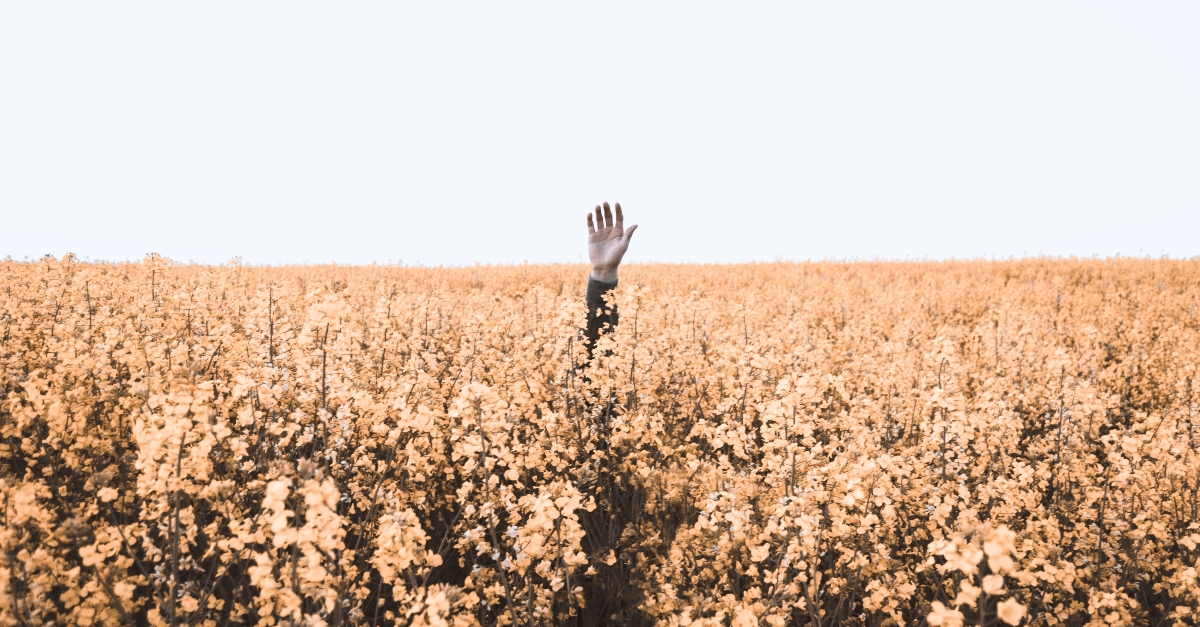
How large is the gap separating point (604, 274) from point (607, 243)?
0.94 ft

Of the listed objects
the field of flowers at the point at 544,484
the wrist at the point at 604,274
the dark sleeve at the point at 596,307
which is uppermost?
the wrist at the point at 604,274

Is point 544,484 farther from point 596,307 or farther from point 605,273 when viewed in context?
point 605,273

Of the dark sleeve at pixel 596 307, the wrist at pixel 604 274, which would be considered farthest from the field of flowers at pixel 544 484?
the wrist at pixel 604 274

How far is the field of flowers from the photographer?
7.11ft

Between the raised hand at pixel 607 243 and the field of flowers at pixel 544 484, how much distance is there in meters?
0.64

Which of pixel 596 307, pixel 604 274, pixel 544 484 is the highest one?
pixel 604 274

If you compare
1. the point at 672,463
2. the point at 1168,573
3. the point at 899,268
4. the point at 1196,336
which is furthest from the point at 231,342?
the point at 899,268

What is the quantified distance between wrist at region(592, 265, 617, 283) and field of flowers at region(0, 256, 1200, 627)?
23.0 inches

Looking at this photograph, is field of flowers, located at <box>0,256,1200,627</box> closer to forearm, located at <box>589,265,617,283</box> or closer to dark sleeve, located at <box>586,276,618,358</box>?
dark sleeve, located at <box>586,276,618,358</box>

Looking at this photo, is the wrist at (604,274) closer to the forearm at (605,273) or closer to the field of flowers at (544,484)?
the forearm at (605,273)

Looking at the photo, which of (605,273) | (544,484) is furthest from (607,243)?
(544,484)

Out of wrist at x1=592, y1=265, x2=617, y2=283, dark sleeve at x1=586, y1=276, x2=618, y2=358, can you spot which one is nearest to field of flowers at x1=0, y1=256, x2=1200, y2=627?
dark sleeve at x1=586, y1=276, x2=618, y2=358

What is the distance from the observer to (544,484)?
355cm

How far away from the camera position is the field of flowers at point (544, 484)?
7.11 feet
